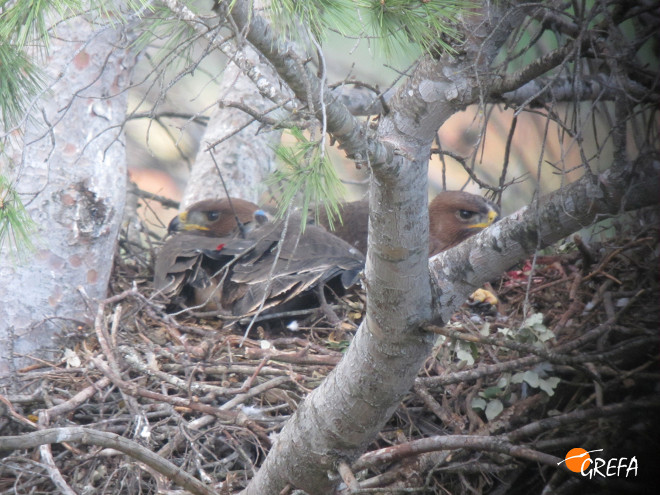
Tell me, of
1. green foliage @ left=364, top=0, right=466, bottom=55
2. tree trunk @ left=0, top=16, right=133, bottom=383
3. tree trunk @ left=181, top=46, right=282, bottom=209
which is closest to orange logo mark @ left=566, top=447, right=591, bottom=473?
green foliage @ left=364, top=0, right=466, bottom=55

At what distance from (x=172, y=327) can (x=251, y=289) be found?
0.54 m

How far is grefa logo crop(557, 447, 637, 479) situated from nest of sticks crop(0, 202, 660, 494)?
0.14ft

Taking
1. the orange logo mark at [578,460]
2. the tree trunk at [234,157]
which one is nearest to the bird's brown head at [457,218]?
the tree trunk at [234,157]

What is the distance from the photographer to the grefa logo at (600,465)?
8.82ft

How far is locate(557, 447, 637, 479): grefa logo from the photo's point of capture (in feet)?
8.82

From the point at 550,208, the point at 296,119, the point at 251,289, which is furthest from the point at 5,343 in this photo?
the point at 550,208

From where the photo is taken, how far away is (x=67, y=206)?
4.26 m

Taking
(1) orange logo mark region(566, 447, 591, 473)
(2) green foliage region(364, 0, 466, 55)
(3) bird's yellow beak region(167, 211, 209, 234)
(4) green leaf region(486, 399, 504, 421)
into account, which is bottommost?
(1) orange logo mark region(566, 447, 591, 473)

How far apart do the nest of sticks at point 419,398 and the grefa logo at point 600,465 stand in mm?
44

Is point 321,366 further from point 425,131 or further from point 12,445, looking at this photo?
point 12,445

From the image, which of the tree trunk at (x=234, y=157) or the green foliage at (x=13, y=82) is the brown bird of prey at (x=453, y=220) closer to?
the tree trunk at (x=234, y=157)

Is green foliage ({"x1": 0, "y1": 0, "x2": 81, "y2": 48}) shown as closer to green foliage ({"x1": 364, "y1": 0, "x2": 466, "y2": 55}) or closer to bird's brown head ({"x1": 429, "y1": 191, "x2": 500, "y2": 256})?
green foliage ({"x1": 364, "y1": 0, "x2": 466, "y2": 55})

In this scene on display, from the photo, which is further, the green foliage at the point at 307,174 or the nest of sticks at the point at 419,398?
the nest of sticks at the point at 419,398

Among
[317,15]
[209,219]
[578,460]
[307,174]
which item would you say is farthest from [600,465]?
[209,219]
